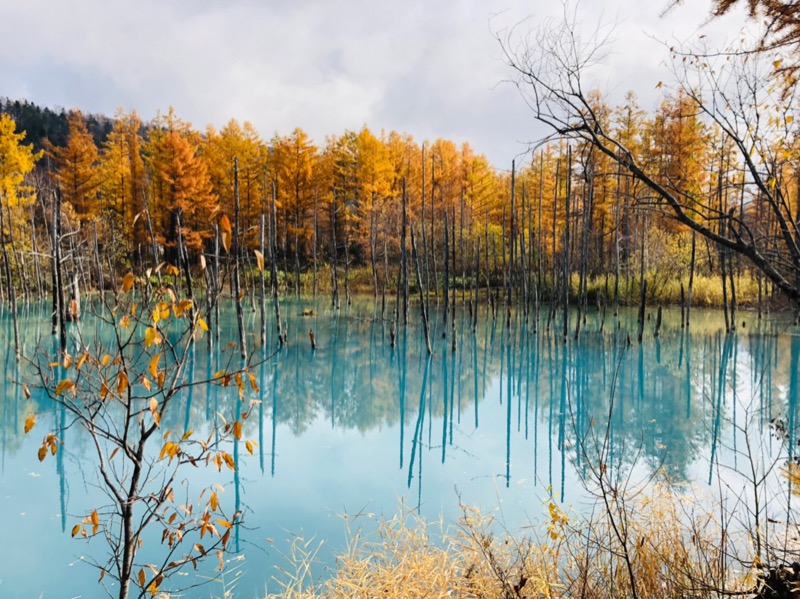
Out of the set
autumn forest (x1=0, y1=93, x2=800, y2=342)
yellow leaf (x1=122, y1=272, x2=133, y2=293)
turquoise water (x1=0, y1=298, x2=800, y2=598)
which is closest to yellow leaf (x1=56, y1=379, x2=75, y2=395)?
yellow leaf (x1=122, y1=272, x2=133, y2=293)

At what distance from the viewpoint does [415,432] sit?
9.46m

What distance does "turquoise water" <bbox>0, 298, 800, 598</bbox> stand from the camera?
543 cm

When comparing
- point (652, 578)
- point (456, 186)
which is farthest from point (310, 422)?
point (456, 186)

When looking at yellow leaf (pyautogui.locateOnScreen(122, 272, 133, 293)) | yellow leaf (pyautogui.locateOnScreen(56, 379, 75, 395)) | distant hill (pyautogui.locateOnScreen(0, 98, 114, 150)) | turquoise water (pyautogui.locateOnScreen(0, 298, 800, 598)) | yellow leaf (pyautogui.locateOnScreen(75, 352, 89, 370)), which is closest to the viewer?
yellow leaf (pyautogui.locateOnScreen(56, 379, 75, 395))

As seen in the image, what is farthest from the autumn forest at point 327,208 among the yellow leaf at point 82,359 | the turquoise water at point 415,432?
the yellow leaf at point 82,359

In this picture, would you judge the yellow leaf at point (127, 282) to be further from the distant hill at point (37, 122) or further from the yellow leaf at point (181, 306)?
the distant hill at point (37, 122)

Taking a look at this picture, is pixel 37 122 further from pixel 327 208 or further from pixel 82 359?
pixel 82 359

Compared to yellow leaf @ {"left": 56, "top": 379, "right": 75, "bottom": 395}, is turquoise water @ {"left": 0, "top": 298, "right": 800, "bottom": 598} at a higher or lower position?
lower

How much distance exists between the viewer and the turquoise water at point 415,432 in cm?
543

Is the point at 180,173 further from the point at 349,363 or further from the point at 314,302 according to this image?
the point at 349,363

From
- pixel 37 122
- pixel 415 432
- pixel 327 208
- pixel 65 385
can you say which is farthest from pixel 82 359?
pixel 37 122

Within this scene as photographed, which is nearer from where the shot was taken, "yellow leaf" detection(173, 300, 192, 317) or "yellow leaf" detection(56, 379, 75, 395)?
"yellow leaf" detection(56, 379, 75, 395)

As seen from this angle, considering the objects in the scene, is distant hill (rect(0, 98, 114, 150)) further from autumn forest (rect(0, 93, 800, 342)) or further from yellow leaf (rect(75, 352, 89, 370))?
yellow leaf (rect(75, 352, 89, 370))

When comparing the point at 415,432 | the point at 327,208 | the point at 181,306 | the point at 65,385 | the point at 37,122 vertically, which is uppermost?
the point at 37,122
